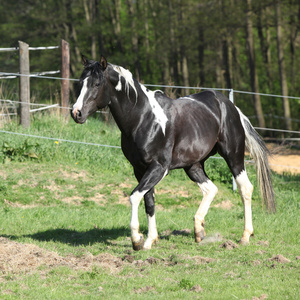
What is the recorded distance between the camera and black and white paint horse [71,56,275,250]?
527 centimetres

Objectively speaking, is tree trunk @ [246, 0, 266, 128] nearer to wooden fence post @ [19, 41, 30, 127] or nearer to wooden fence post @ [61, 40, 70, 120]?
wooden fence post @ [61, 40, 70, 120]

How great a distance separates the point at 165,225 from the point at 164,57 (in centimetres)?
1958

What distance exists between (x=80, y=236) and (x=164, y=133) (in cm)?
181

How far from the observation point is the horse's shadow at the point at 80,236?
6020 mm

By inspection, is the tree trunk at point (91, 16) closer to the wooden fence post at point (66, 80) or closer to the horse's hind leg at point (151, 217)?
the wooden fence post at point (66, 80)

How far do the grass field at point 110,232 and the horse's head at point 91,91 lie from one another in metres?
1.49

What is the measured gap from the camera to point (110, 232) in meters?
6.55

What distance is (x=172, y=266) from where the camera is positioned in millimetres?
4863

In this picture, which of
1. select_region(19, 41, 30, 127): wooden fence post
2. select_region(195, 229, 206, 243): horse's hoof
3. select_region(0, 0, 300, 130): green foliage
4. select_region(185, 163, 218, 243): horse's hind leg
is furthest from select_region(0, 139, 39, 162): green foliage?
select_region(0, 0, 300, 130): green foliage

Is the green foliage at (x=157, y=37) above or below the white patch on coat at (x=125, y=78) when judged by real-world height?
above

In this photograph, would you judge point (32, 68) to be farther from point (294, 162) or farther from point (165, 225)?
point (165, 225)

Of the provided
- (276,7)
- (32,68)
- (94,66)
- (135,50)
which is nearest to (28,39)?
(32,68)

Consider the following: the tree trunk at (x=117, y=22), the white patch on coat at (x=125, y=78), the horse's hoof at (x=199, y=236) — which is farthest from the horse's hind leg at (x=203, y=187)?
the tree trunk at (x=117, y=22)

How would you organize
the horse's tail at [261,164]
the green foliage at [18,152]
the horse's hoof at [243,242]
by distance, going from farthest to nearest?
the green foliage at [18,152]
the horse's tail at [261,164]
the horse's hoof at [243,242]
